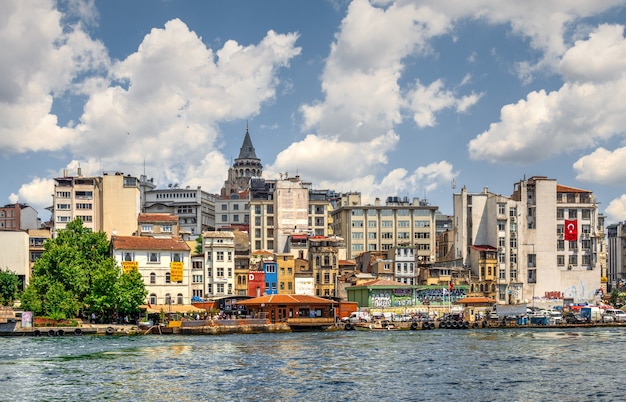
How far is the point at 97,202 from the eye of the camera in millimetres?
132000

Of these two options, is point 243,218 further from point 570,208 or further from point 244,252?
point 570,208

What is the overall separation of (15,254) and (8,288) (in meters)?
9.31

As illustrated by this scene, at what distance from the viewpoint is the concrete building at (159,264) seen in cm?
10531

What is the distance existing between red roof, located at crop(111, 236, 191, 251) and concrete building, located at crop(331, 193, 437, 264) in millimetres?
36214

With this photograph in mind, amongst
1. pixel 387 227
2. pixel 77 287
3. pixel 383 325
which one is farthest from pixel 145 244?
pixel 387 227

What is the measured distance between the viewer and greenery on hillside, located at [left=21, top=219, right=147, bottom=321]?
9131cm

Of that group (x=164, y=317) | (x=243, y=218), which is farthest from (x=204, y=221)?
(x=164, y=317)

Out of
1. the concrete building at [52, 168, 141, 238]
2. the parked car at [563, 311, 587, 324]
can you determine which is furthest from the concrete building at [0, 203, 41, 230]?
the parked car at [563, 311, 587, 324]

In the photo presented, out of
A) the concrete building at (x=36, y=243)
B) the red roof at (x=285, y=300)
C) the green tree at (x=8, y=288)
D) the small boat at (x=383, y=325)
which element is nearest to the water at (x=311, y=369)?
the red roof at (x=285, y=300)

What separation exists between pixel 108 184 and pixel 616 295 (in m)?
83.2

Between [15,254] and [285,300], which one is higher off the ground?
[15,254]

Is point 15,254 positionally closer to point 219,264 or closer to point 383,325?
point 219,264

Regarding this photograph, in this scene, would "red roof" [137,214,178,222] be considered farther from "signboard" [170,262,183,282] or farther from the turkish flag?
the turkish flag

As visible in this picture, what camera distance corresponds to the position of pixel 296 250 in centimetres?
12781
